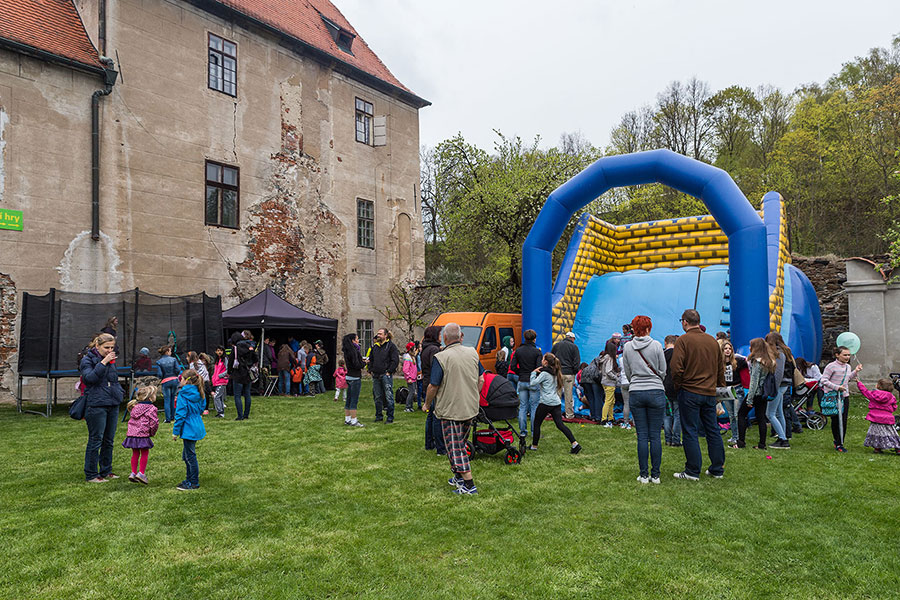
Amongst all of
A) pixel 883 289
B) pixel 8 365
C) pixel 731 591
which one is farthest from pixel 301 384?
pixel 883 289

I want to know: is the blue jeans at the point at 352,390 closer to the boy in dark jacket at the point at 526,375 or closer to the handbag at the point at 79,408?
the boy in dark jacket at the point at 526,375

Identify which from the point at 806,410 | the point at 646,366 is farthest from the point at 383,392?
the point at 806,410

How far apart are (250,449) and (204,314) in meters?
6.49

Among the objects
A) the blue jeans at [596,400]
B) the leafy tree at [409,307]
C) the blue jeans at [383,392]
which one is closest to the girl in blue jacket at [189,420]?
the blue jeans at [383,392]

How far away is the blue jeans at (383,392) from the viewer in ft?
33.9

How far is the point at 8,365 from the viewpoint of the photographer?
1307 centimetres

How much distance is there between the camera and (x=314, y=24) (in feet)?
68.4

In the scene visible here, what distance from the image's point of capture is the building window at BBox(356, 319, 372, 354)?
807 inches

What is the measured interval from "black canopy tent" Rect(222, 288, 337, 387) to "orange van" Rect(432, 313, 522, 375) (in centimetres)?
385

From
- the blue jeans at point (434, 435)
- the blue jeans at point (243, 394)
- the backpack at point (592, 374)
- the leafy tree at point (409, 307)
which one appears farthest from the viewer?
the leafy tree at point (409, 307)

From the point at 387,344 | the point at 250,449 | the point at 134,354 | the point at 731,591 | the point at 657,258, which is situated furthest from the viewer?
→ the point at 657,258

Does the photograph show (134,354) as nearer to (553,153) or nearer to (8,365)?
(8,365)

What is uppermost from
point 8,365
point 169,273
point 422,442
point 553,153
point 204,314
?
point 553,153

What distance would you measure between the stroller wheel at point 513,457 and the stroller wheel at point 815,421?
18.8 ft
